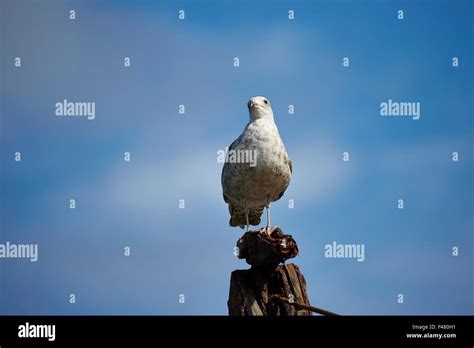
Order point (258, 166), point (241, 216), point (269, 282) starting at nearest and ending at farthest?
point (269, 282) → point (258, 166) → point (241, 216)

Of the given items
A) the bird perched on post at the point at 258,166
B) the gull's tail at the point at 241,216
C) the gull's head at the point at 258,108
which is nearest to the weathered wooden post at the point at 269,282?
the bird perched on post at the point at 258,166

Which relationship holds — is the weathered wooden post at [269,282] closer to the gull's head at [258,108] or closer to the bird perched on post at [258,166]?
the bird perched on post at [258,166]

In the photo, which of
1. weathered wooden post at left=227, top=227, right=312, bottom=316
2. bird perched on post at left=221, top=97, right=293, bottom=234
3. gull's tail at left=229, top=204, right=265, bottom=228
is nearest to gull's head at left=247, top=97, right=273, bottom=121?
bird perched on post at left=221, top=97, right=293, bottom=234

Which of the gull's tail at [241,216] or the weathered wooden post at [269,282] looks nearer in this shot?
the weathered wooden post at [269,282]

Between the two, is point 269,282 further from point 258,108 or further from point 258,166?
point 258,108

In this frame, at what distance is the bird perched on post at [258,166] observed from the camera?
15.2 metres

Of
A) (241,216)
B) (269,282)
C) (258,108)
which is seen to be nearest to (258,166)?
(258,108)

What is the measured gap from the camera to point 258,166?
49.8 feet

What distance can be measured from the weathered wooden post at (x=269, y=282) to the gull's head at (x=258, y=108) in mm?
4912

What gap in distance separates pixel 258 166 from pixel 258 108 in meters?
1.44

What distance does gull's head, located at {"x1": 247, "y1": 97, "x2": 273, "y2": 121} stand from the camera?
51.9 feet
